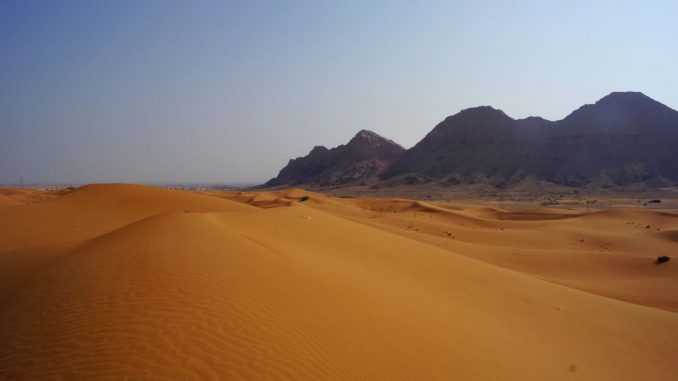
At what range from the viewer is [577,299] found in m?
10.7

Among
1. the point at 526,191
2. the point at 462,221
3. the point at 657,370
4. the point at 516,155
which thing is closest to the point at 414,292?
the point at 657,370

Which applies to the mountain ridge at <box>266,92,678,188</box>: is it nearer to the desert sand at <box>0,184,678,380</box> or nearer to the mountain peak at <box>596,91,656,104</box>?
the mountain peak at <box>596,91,656,104</box>

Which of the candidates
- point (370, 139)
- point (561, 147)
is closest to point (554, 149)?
point (561, 147)

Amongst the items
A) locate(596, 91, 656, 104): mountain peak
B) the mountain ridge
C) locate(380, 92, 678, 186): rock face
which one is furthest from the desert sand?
locate(596, 91, 656, 104): mountain peak

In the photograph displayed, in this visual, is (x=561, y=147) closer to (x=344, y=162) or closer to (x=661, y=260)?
(x=344, y=162)

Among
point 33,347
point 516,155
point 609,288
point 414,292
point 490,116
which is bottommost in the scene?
point 609,288

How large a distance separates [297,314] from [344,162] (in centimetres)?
12705

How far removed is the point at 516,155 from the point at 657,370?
9700 centimetres

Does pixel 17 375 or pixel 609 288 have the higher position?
pixel 17 375

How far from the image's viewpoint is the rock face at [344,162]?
120 metres

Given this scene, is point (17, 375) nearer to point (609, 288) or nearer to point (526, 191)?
point (609, 288)

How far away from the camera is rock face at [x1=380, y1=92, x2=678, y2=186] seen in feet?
272

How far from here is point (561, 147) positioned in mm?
93438

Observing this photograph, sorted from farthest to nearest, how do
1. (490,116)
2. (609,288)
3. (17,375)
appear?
(490,116), (609,288), (17,375)
